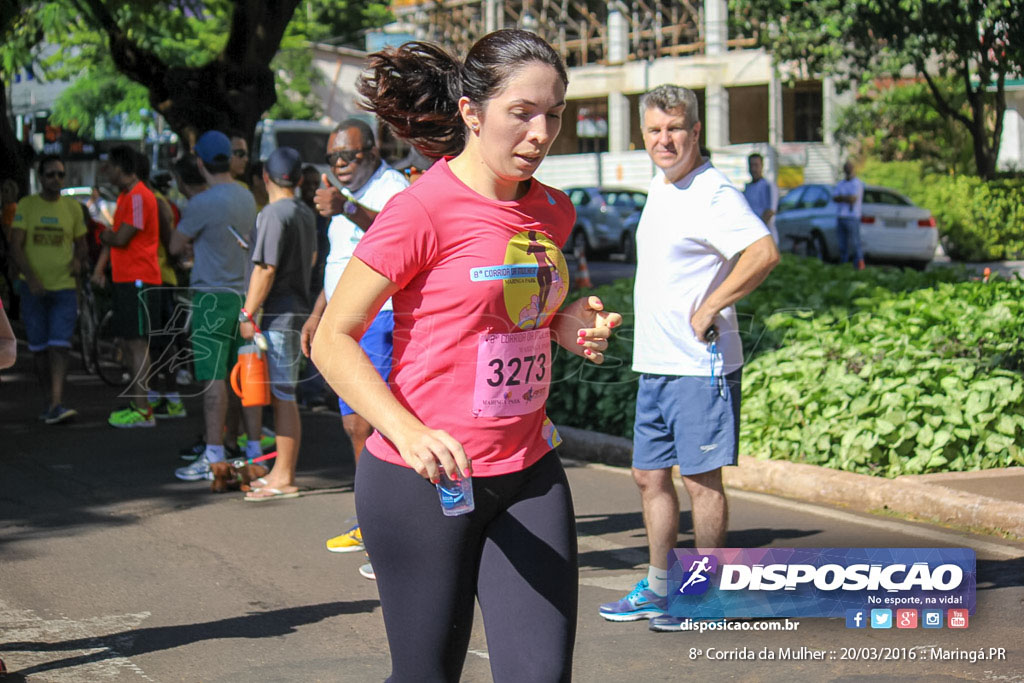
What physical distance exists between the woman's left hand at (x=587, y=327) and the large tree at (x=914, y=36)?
12.8m

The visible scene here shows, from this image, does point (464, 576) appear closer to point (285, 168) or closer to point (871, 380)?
point (285, 168)

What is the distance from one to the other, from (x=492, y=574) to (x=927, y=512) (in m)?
4.34

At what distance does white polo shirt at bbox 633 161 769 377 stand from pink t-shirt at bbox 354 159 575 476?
2.07 m

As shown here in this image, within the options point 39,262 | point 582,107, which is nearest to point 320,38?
point 582,107

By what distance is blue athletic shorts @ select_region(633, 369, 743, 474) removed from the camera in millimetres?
5012

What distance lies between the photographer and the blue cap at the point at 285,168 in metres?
7.23

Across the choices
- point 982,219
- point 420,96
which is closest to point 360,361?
point 420,96

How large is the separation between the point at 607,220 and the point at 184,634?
2400 cm

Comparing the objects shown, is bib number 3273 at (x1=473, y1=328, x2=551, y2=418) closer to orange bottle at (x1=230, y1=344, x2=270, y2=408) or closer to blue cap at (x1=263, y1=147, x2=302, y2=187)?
blue cap at (x1=263, y1=147, x2=302, y2=187)

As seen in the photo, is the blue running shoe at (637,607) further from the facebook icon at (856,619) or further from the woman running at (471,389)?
the woman running at (471,389)

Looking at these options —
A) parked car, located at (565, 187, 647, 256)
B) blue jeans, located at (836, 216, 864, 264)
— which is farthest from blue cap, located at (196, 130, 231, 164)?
parked car, located at (565, 187, 647, 256)

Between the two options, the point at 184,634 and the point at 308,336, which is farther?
the point at 308,336

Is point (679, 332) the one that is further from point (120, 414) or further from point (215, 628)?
point (120, 414)

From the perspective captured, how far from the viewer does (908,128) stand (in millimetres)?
34406
